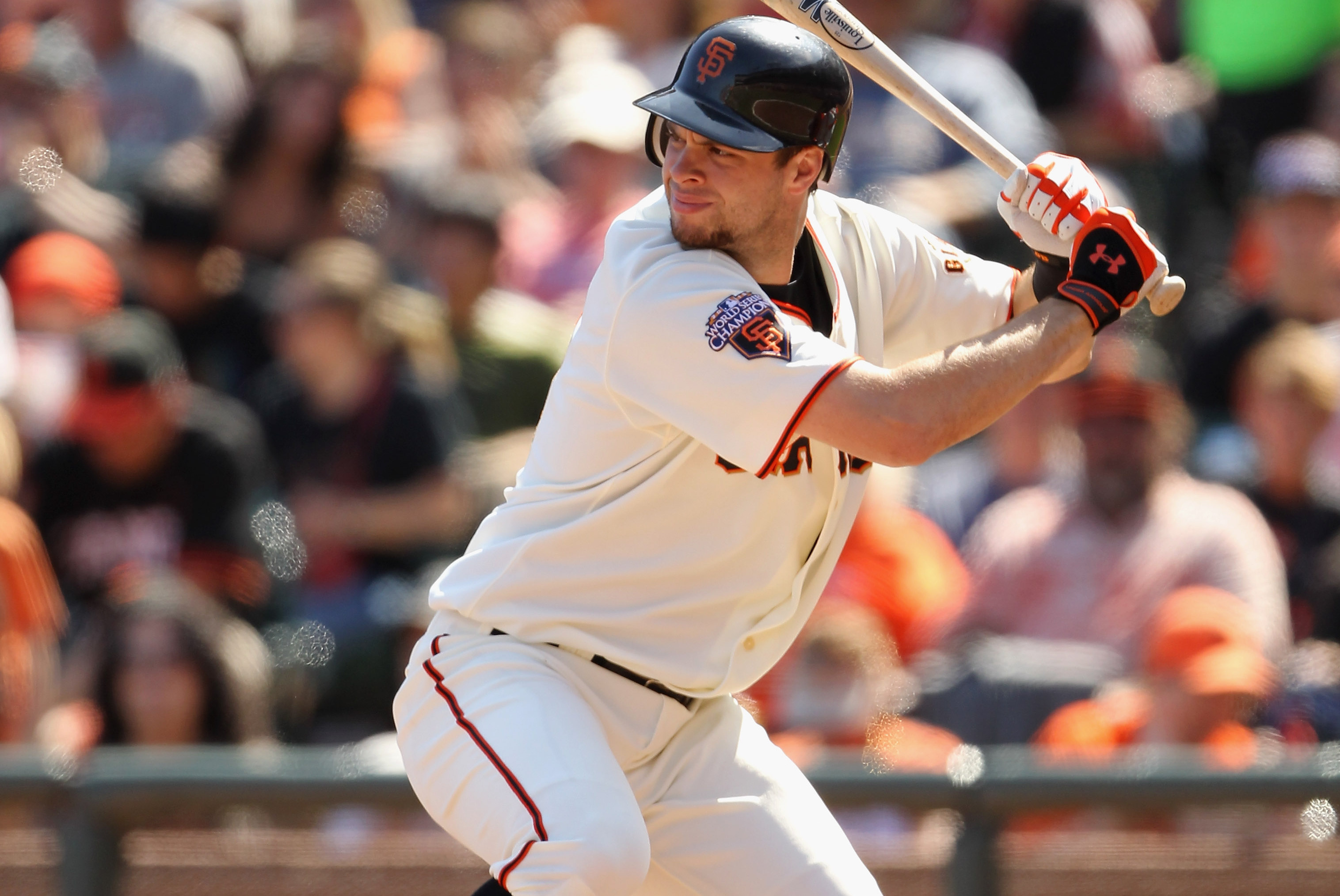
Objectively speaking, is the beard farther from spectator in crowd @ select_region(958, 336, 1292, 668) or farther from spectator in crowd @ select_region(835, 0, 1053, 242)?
spectator in crowd @ select_region(835, 0, 1053, 242)

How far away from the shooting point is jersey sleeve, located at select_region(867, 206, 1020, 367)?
340 centimetres

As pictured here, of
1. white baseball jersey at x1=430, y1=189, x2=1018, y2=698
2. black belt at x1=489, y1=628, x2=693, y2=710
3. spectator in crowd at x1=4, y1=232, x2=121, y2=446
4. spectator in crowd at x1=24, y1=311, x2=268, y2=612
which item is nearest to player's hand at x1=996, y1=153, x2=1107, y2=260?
white baseball jersey at x1=430, y1=189, x2=1018, y2=698

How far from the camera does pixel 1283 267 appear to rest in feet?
19.3

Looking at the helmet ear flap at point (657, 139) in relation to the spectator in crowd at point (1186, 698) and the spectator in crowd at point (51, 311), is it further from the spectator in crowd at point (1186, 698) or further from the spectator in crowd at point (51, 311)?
the spectator in crowd at point (51, 311)

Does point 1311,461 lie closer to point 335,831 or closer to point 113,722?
point 335,831

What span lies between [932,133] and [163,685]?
10.8 ft

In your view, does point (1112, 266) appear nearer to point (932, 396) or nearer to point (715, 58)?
point (932, 396)

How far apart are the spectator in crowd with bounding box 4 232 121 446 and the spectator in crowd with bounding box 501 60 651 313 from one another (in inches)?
56.3

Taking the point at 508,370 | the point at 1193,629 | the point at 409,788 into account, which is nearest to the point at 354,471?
the point at 508,370

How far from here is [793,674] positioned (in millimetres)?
4938

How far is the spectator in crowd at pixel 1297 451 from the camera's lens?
506 centimetres

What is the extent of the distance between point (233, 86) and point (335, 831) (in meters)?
3.83

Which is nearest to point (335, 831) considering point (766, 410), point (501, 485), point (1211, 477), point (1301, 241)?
point (501, 485)

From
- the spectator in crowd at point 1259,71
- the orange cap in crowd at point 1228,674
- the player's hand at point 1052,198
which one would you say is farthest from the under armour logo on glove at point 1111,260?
the spectator in crowd at point 1259,71
